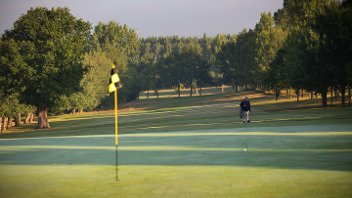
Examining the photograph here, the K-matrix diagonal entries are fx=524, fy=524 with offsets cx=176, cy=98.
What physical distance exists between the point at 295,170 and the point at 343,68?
4604cm

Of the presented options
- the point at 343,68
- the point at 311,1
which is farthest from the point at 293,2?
the point at 343,68

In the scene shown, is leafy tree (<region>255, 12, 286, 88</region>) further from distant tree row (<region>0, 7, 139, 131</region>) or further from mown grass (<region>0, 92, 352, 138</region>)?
distant tree row (<region>0, 7, 139, 131</region>)

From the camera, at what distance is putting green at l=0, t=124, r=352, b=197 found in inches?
540

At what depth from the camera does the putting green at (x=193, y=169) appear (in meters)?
13.7

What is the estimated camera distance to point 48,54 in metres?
64.5

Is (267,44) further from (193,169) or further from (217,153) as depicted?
(193,169)

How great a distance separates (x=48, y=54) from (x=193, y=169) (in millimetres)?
50415

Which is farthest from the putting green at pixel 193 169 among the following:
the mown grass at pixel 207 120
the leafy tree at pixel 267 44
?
the leafy tree at pixel 267 44

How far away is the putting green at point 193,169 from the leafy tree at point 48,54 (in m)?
38.2

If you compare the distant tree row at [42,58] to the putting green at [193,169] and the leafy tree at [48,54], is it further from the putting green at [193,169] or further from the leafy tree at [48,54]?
the putting green at [193,169]

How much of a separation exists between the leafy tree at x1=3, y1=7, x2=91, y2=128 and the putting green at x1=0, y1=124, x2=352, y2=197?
38.2 metres

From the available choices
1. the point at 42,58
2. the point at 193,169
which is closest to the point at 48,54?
the point at 42,58

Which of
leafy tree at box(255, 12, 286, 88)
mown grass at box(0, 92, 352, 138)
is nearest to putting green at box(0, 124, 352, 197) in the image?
mown grass at box(0, 92, 352, 138)

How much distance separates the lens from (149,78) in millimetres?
161750
